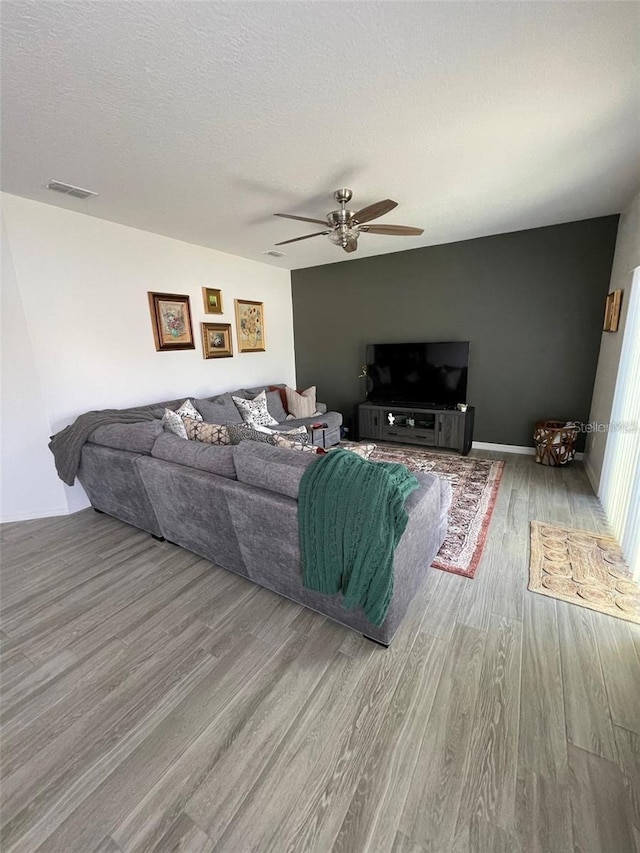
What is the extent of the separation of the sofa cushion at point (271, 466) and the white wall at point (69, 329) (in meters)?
2.20

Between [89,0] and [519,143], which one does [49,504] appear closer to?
[89,0]

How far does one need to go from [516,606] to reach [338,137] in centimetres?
284

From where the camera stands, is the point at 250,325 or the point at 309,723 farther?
the point at 250,325

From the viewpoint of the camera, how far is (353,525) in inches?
59.4

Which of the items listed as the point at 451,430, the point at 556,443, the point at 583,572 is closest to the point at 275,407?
the point at 451,430

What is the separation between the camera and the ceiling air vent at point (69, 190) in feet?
8.14

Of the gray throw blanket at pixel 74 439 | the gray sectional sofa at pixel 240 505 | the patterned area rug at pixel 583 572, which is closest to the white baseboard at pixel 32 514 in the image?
the gray throw blanket at pixel 74 439

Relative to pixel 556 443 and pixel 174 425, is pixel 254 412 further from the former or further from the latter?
pixel 556 443

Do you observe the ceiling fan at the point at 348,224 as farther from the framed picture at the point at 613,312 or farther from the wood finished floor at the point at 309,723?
the wood finished floor at the point at 309,723

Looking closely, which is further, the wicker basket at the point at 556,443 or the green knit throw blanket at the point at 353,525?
the wicker basket at the point at 556,443

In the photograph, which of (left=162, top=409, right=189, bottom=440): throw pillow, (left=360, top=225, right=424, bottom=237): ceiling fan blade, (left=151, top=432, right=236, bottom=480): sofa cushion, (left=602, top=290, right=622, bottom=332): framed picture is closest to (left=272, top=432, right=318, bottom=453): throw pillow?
(left=151, top=432, right=236, bottom=480): sofa cushion

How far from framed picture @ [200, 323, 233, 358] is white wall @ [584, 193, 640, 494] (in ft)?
13.4

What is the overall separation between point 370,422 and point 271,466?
3313 millimetres

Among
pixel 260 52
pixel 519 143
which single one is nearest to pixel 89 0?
pixel 260 52
